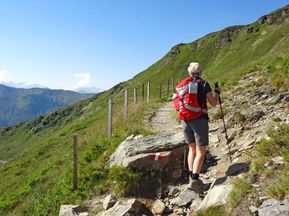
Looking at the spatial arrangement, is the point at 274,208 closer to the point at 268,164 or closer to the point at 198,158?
the point at 268,164

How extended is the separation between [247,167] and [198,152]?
40.5 inches

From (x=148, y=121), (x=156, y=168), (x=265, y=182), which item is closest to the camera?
(x=265, y=182)

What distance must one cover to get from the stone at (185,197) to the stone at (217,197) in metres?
0.57

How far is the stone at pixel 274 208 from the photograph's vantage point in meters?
5.50

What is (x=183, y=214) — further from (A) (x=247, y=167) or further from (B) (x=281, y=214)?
(B) (x=281, y=214)

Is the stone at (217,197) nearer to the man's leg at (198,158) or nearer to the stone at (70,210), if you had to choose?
the man's leg at (198,158)

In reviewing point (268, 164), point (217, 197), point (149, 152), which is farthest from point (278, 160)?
point (149, 152)

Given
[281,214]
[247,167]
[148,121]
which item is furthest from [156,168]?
[148,121]

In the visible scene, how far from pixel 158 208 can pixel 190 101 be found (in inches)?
93.2

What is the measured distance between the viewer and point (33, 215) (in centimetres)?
1088

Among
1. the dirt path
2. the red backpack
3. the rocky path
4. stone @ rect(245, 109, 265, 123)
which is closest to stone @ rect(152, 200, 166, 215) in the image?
the rocky path

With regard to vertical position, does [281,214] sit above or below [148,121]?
below

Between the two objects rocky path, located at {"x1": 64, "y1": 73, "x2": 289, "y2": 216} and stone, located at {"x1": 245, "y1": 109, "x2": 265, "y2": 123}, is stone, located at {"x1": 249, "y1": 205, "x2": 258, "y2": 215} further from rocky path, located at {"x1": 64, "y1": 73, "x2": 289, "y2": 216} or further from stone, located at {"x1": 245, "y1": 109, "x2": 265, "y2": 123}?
stone, located at {"x1": 245, "y1": 109, "x2": 265, "y2": 123}

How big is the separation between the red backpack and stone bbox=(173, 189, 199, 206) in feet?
Answer: 5.09
